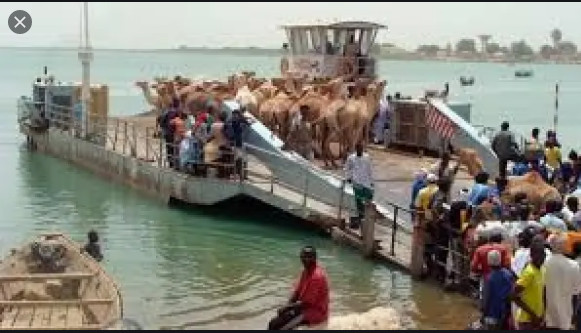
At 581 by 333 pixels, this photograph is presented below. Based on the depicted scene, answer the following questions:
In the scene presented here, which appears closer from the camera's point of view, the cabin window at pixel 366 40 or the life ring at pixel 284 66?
the cabin window at pixel 366 40

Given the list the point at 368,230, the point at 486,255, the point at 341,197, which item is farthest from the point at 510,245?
the point at 341,197

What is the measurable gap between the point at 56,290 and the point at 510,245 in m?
A: 5.84

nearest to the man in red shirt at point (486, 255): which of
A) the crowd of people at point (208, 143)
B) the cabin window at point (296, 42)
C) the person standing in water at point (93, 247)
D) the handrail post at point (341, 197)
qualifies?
the person standing in water at point (93, 247)

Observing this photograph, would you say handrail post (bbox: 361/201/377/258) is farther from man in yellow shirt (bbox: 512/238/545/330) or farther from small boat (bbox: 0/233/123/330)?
man in yellow shirt (bbox: 512/238/545/330)

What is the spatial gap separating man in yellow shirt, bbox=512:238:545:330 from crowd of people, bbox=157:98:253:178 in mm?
11116

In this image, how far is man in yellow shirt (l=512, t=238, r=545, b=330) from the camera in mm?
9406

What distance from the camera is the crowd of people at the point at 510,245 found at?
9.48 metres

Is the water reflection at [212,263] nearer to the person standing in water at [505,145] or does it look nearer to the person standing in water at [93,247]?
the person standing in water at [93,247]

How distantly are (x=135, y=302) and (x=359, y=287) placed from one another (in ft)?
11.6

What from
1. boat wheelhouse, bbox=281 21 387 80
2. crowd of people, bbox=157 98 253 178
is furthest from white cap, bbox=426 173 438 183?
boat wheelhouse, bbox=281 21 387 80

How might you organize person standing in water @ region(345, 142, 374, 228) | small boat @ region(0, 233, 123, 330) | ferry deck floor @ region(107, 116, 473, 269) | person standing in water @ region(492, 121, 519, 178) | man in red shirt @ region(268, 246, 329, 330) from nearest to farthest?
man in red shirt @ region(268, 246, 329, 330) < small boat @ region(0, 233, 123, 330) < ferry deck floor @ region(107, 116, 473, 269) < person standing in water @ region(345, 142, 374, 228) < person standing in water @ region(492, 121, 519, 178)

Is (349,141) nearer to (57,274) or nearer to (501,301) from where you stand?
(57,274)

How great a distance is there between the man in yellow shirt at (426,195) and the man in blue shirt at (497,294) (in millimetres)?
4667

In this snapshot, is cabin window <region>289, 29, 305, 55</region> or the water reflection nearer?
the water reflection
